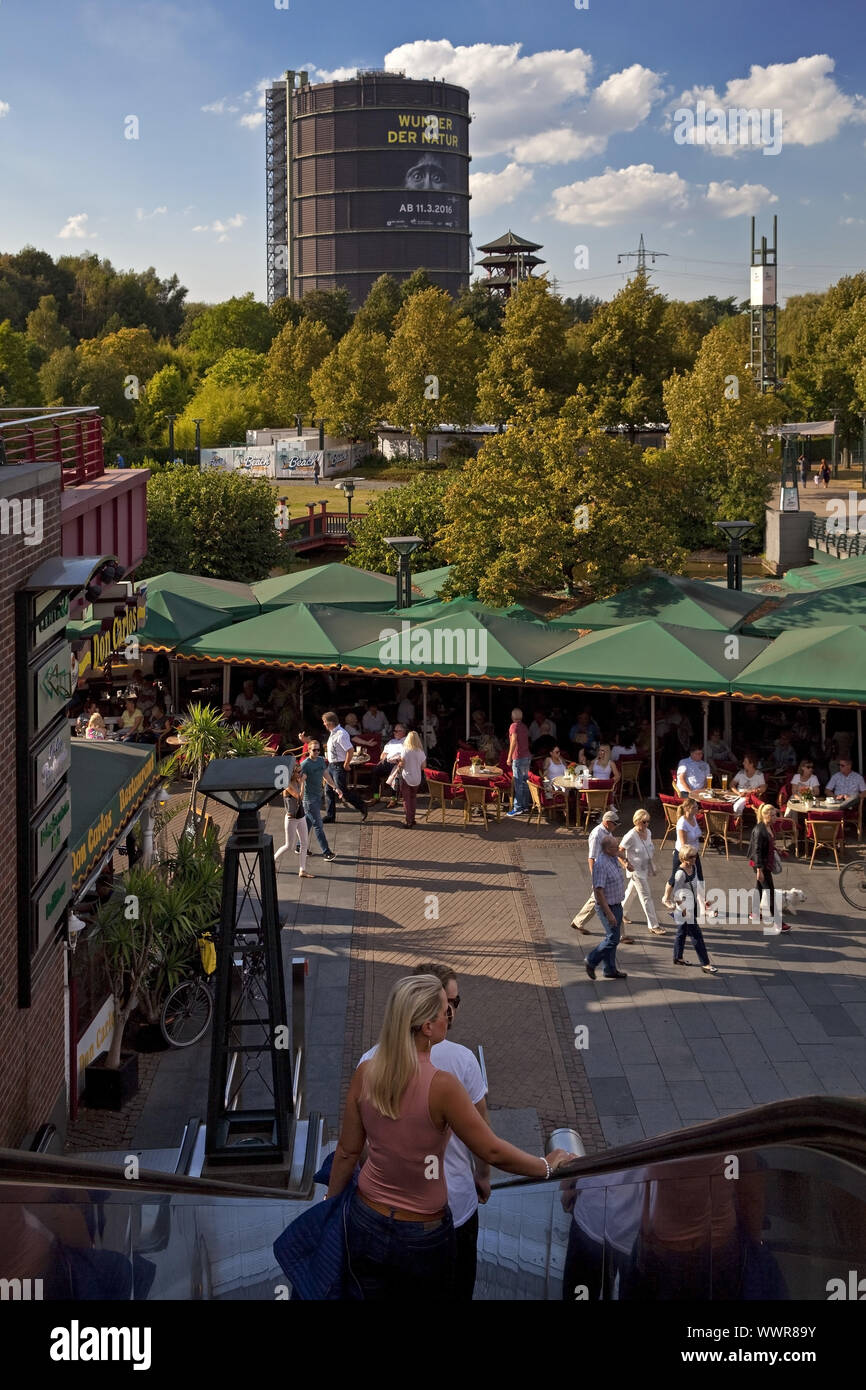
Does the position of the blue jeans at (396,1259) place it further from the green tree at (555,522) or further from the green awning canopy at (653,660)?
the green tree at (555,522)

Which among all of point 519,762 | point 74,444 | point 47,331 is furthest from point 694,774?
point 47,331

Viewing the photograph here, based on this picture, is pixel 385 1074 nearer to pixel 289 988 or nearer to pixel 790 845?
pixel 289 988

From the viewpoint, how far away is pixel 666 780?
19.9m

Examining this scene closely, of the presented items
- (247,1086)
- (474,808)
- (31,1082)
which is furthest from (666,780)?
(31,1082)

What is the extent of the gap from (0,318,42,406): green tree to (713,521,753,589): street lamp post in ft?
207

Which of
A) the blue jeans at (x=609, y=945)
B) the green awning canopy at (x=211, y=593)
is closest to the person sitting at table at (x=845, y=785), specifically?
the blue jeans at (x=609, y=945)

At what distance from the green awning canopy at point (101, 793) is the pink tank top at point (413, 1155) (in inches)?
228

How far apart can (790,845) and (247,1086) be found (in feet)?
29.7

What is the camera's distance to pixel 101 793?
10969 mm

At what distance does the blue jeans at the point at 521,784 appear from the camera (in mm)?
18406

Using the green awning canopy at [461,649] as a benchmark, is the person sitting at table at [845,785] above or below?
below

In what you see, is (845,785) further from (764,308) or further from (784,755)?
(764,308)

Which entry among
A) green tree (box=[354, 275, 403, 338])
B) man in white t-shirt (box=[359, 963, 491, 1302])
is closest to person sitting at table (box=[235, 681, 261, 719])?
man in white t-shirt (box=[359, 963, 491, 1302])

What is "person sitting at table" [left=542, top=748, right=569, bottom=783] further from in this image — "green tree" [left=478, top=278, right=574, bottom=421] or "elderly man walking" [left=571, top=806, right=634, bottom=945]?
→ "green tree" [left=478, top=278, right=574, bottom=421]
